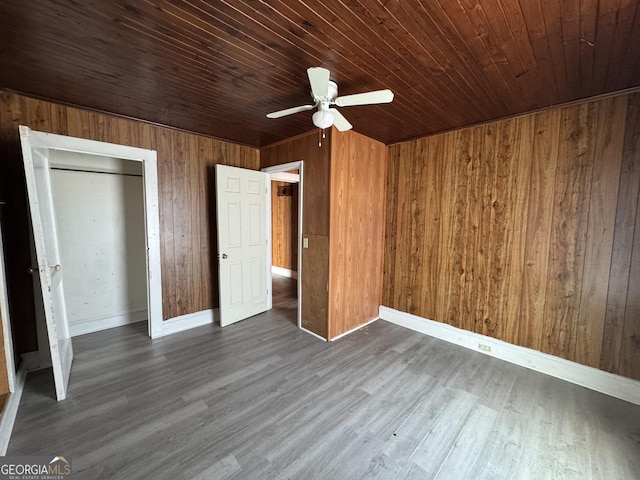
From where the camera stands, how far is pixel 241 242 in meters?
3.54

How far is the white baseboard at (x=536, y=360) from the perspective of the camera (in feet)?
6.97

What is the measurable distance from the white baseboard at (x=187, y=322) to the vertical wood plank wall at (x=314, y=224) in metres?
1.36

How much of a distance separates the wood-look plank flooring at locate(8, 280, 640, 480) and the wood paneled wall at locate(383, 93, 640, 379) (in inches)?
19.4

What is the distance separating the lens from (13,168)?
230 centimetres

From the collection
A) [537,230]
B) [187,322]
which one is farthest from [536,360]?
[187,322]

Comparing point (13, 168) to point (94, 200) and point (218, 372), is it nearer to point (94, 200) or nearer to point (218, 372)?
point (94, 200)

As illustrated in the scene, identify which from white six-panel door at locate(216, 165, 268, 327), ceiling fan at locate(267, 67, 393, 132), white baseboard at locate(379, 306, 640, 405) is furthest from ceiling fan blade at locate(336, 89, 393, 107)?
white baseboard at locate(379, 306, 640, 405)

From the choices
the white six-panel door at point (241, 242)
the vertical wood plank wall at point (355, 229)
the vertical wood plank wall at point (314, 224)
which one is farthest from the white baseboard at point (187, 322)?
the vertical wood plank wall at point (355, 229)

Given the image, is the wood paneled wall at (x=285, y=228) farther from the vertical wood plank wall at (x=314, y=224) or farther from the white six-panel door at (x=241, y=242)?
the vertical wood plank wall at (x=314, y=224)

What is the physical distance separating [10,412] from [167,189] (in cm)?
228

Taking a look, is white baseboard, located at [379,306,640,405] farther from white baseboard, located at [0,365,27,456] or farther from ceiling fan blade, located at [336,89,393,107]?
white baseboard, located at [0,365,27,456]

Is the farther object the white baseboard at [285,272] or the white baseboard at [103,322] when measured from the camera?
the white baseboard at [285,272]

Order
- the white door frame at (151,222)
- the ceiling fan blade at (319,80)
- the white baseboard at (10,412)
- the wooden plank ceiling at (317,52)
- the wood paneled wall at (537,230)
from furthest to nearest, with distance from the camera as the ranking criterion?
the white door frame at (151,222)
the wood paneled wall at (537,230)
the white baseboard at (10,412)
the ceiling fan blade at (319,80)
the wooden plank ceiling at (317,52)

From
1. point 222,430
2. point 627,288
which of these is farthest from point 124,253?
point 627,288
